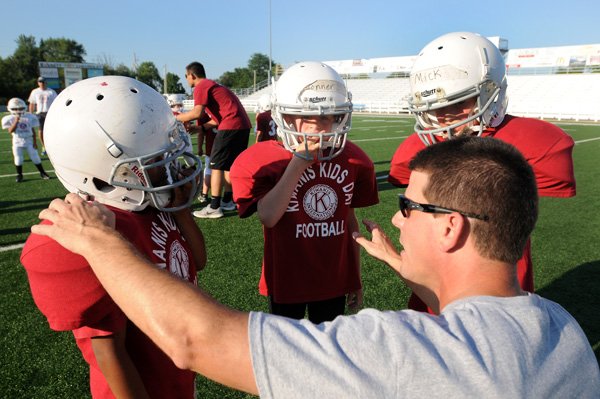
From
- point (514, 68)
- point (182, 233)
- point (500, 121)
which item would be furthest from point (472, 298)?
point (514, 68)

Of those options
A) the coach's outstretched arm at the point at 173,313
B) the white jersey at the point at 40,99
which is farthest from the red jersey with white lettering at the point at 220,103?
the white jersey at the point at 40,99

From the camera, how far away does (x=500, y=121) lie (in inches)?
89.4

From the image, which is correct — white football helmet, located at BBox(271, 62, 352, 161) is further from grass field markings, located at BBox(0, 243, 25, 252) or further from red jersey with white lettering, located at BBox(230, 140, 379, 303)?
grass field markings, located at BBox(0, 243, 25, 252)

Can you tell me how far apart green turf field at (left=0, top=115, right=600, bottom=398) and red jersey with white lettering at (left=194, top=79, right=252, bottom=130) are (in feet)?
4.68

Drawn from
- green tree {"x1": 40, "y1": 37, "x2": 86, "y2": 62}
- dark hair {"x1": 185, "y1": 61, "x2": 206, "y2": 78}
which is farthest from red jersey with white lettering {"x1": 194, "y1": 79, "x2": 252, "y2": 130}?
green tree {"x1": 40, "y1": 37, "x2": 86, "y2": 62}

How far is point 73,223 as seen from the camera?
1210mm

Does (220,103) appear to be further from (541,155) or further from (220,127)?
(541,155)

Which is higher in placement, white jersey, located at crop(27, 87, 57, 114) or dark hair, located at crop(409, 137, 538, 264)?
white jersey, located at crop(27, 87, 57, 114)

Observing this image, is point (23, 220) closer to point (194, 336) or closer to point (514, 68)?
point (194, 336)

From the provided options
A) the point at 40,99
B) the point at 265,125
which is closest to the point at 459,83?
the point at 265,125

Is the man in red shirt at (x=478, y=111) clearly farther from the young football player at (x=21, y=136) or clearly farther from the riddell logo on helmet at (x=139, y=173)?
the young football player at (x=21, y=136)

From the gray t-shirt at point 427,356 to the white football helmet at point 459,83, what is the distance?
1288 millimetres

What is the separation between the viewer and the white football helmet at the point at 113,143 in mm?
1615

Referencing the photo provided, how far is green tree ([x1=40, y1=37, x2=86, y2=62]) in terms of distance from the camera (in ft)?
252
